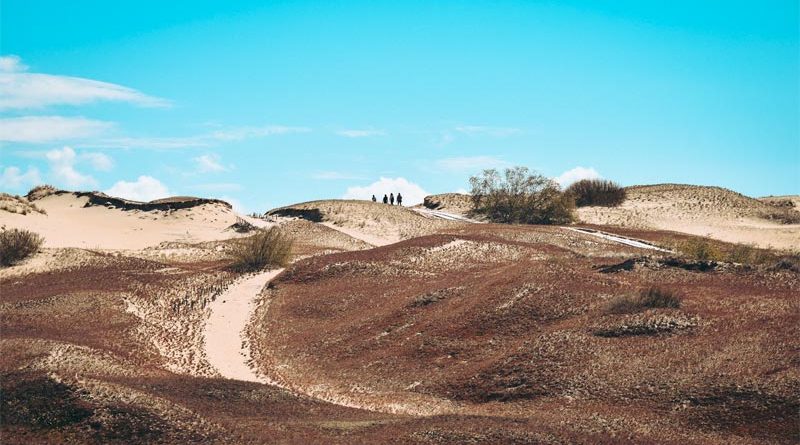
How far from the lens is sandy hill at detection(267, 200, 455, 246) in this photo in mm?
82375

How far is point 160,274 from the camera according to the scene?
56.2 m

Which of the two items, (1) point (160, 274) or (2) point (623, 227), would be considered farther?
(2) point (623, 227)

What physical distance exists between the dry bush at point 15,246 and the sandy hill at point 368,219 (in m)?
29.7

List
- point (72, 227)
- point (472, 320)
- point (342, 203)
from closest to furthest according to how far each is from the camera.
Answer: point (472, 320)
point (72, 227)
point (342, 203)

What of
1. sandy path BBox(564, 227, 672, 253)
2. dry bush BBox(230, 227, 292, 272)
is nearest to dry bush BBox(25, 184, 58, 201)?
dry bush BBox(230, 227, 292, 272)

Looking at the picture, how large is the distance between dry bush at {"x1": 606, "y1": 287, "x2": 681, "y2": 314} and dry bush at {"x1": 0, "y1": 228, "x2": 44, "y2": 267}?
41171 millimetres

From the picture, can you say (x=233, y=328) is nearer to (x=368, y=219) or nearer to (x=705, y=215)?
(x=368, y=219)

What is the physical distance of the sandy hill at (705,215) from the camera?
82938mm

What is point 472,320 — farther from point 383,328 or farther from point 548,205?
point 548,205

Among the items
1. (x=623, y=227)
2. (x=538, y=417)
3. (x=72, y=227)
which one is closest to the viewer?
(x=538, y=417)

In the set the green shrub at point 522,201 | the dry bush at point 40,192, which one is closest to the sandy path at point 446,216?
the green shrub at point 522,201

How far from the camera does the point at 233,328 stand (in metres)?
45.8

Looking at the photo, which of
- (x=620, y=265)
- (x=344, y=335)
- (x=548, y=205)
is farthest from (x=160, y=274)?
(x=548, y=205)

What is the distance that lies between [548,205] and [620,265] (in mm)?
45592
